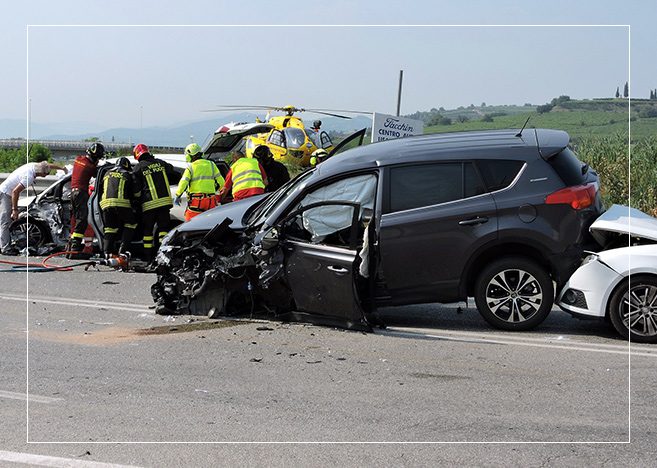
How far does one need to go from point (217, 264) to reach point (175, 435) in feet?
12.7

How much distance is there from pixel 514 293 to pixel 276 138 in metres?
15.7

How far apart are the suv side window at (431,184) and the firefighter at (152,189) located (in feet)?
17.2

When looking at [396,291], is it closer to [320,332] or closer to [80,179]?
[320,332]

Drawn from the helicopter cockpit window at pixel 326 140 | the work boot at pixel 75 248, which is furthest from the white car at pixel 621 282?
the work boot at pixel 75 248

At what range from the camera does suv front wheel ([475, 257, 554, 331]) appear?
9117 millimetres

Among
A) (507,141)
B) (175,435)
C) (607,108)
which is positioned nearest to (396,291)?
(507,141)

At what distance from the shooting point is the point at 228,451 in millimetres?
5777

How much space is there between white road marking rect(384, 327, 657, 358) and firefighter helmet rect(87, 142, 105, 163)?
6701 millimetres

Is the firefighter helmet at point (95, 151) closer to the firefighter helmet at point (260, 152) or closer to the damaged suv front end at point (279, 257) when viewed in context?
the firefighter helmet at point (260, 152)

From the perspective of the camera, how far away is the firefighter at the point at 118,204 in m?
13.6

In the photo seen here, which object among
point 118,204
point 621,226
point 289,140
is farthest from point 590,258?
point 289,140

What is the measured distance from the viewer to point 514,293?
30.3 ft

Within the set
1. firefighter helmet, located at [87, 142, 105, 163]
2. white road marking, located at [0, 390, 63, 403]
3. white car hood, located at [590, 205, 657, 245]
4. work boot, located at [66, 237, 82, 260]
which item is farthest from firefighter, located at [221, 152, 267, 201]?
white road marking, located at [0, 390, 63, 403]

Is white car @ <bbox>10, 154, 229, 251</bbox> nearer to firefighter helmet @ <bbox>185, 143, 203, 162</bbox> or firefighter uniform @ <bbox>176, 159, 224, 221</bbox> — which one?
firefighter helmet @ <bbox>185, 143, 203, 162</bbox>
